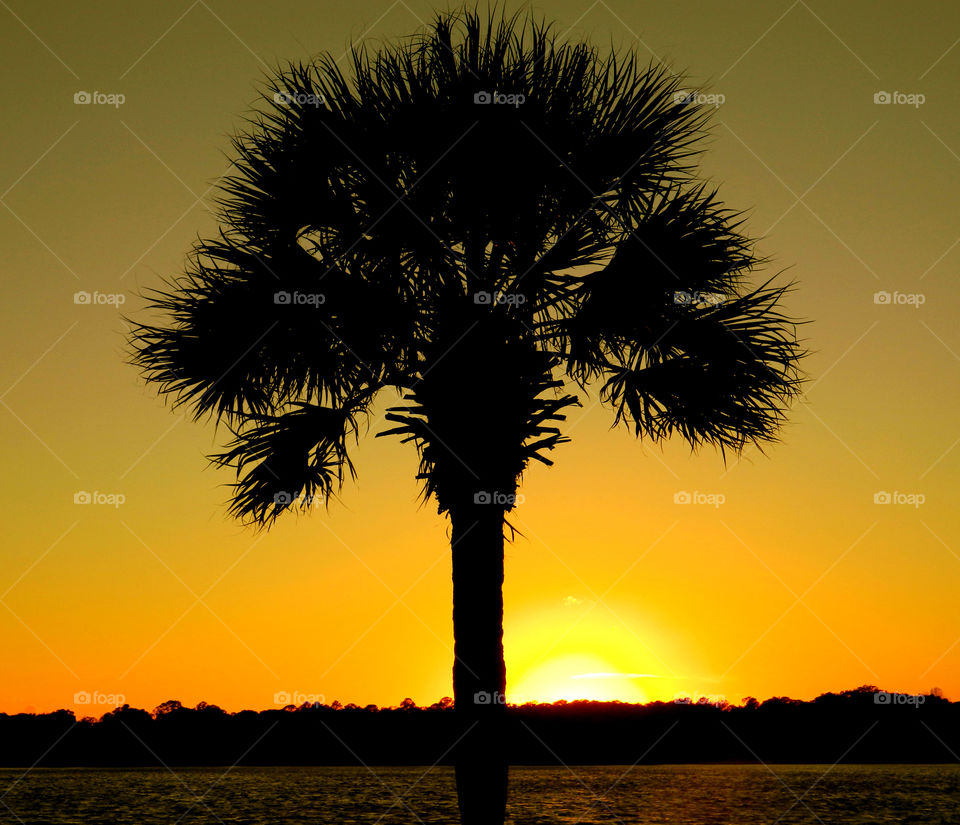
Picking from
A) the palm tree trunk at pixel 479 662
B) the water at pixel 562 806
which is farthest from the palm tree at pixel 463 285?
the water at pixel 562 806

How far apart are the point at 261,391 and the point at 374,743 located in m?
57.2

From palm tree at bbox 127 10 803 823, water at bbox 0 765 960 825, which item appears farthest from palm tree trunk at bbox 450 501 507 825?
water at bbox 0 765 960 825

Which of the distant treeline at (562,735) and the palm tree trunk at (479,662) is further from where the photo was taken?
the distant treeline at (562,735)

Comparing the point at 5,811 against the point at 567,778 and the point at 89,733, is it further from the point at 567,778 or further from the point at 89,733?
the point at 567,778

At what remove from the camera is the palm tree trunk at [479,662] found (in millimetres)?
9281

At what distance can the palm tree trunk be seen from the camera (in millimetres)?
9281

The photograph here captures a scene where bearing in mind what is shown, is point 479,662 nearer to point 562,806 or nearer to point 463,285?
point 463,285

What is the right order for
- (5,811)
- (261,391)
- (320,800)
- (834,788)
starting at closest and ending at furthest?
(261,391) → (5,811) → (320,800) → (834,788)

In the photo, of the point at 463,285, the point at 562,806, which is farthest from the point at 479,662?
the point at 562,806

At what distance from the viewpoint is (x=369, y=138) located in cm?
1068

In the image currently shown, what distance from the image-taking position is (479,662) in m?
9.55

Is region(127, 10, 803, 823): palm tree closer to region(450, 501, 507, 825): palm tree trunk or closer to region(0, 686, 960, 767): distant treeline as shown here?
region(450, 501, 507, 825): palm tree trunk

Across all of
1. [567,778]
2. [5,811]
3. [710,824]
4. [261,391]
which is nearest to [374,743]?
[567,778]

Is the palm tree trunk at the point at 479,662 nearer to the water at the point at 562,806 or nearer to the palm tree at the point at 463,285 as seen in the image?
the palm tree at the point at 463,285
